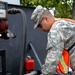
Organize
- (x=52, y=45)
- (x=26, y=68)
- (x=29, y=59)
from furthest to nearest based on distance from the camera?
(x=29, y=59) < (x=26, y=68) < (x=52, y=45)

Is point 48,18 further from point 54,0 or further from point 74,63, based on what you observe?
point 54,0

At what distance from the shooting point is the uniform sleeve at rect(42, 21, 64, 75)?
10.4ft

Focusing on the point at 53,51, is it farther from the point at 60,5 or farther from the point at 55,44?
the point at 60,5

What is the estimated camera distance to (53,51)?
3.17 metres

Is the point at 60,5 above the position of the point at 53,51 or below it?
below

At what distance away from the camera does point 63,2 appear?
17.8 m

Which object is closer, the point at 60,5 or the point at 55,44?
the point at 55,44

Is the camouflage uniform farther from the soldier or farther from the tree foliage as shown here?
the tree foliage

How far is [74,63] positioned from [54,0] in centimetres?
1475

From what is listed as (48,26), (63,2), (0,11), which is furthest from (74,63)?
(63,2)

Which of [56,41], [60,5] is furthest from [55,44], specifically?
[60,5]

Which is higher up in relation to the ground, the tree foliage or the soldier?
the soldier

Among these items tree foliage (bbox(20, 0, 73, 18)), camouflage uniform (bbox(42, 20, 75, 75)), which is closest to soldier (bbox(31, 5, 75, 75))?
camouflage uniform (bbox(42, 20, 75, 75))

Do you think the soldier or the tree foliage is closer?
the soldier
